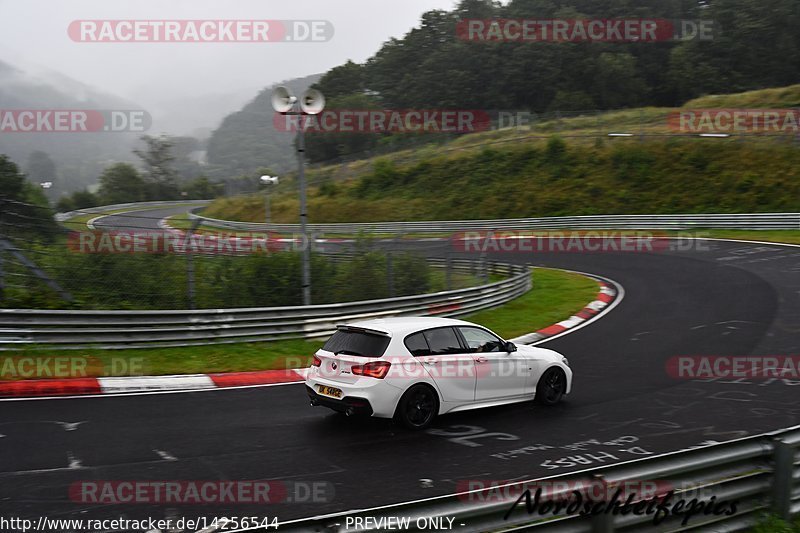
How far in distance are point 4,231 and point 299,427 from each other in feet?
25.7

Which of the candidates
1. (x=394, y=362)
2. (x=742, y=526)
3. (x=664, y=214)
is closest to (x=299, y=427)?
(x=394, y=362)

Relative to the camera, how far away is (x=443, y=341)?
31.8 feet

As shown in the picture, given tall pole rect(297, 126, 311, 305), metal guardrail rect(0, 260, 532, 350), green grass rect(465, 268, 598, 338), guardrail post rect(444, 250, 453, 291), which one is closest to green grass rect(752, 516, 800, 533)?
tall pole rect(297, 126, 311, 305)

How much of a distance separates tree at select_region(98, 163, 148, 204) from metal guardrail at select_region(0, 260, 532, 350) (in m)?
69.9

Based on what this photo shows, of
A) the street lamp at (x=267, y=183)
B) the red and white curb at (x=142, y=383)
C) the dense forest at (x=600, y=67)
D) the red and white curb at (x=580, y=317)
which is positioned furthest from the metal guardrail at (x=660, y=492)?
the dense forest at (x=600, y=67)

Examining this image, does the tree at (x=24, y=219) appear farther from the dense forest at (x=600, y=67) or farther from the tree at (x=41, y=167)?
the tree at (x=41, y=167)

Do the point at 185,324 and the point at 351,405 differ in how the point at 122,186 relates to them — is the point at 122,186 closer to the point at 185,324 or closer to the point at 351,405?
the point at 185,324

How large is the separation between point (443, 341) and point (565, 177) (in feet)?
140

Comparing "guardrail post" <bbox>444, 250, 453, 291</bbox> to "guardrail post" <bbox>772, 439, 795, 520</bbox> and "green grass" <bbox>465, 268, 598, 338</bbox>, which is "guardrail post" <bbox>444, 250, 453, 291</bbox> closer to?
"green grass" <bbox>465, 268, 598, 338</bbox>

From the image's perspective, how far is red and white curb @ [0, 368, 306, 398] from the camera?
11.0m

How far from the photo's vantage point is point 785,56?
79.3 m

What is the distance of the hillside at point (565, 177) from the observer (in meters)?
43.9

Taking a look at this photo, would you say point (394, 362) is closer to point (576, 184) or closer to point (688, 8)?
point (576, 184)

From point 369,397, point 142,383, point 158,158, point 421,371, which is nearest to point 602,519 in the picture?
point 369,397
